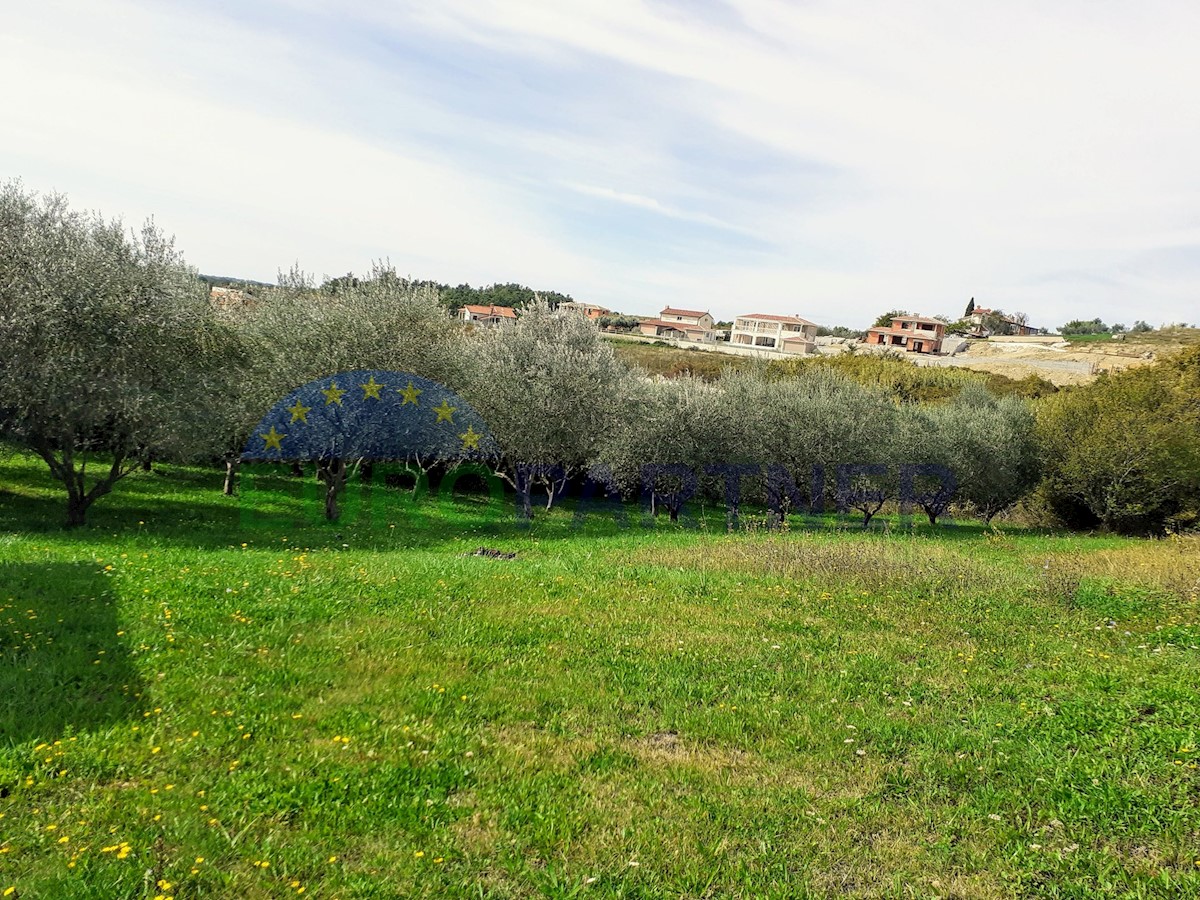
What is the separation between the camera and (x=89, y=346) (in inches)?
656

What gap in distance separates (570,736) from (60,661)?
574 cm

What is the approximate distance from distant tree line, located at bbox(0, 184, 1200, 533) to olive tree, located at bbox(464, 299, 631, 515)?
0.08 m

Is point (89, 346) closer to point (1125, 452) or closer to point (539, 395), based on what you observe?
point (539, 395)

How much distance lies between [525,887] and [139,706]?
4.64m

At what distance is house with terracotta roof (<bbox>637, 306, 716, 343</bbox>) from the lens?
12612 cm

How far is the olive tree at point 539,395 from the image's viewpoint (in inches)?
997

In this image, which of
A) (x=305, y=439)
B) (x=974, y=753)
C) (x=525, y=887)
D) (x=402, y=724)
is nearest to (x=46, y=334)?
(x=305, y=439)

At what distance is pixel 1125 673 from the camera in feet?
31.3

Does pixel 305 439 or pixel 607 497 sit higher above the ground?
pixel 305 439

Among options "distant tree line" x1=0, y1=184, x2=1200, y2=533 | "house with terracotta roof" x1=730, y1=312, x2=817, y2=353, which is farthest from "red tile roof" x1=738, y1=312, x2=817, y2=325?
"distant tree line" x1=0, y1=184, x2=1200, y2=533

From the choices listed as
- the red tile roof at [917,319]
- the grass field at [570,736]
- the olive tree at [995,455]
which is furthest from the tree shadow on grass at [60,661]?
the red tile roof at [917,319]

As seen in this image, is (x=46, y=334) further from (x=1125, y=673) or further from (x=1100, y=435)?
(x=1100, y=435)

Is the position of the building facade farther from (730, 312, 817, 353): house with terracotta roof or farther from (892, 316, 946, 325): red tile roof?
(730, 312, 817, 353): house with terracotta roof

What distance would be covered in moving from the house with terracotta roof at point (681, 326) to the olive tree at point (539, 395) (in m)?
87.7
